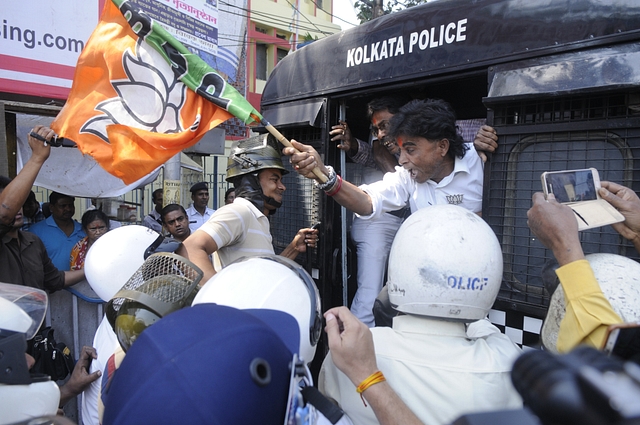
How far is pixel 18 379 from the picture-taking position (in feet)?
4.13

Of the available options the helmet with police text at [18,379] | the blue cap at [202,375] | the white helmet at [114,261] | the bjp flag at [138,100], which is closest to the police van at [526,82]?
the bjp flag at [138,100]

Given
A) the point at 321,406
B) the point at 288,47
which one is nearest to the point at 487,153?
the point at 321,406

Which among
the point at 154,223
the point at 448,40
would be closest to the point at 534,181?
the point at 448,40

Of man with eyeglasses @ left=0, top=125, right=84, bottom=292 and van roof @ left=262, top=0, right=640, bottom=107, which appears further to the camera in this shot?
man with eyeglasses @ left=0, top=125, right=84, bottom=292

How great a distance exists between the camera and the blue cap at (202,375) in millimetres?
939

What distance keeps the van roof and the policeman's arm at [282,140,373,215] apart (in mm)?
714

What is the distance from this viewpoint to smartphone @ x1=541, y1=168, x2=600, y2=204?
65.4 inches

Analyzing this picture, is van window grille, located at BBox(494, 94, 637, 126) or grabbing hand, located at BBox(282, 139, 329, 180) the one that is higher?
van window grille, located at BBox(494, 94, 637, 126)

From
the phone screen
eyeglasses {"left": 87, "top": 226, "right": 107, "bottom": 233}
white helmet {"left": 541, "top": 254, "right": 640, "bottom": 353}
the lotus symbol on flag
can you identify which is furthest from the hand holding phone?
eyeglasses {"left": 87, "top": 226, "right": 107, "bottom": 233}

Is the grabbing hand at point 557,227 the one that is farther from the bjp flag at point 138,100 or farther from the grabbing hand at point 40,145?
the grabbing hand at point 40,145

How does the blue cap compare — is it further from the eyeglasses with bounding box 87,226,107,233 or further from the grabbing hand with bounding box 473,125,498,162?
the eyeglasses with bounding box 87,226,107,233

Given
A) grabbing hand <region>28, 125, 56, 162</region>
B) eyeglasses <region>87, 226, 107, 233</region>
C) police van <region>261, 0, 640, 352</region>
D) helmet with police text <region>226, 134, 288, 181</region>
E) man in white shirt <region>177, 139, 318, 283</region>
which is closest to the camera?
police van <region>261, 0, 640, 352</region>

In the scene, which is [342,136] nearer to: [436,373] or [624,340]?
[436,373]

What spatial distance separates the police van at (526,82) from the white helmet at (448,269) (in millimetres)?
412
